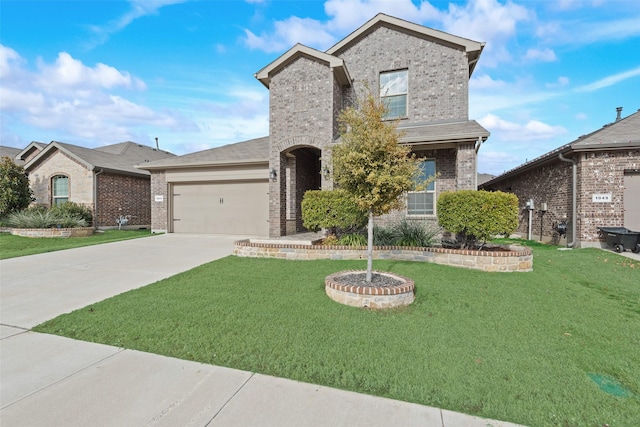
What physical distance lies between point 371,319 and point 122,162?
1843 centimetres

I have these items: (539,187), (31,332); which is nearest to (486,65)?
(539,187)

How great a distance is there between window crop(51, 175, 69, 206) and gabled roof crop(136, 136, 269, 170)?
573cm

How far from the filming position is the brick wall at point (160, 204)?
529 inches

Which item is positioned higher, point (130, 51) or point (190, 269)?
point (130, 51)

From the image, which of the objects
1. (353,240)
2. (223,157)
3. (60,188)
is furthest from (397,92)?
(60,188)

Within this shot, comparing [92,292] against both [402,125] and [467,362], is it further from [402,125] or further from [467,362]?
[402,125]

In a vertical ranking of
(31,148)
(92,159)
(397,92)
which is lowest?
(92,159)

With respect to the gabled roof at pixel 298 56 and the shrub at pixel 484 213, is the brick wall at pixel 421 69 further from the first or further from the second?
the shrub at pixel 484 213

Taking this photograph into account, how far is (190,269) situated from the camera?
643cm

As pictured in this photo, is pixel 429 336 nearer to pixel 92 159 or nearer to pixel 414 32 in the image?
pixel 414 32

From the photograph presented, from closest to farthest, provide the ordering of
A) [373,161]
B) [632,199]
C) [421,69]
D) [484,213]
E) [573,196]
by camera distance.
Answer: [373,161] < [484,213] < [632,199] < [573,196] < [421,69]

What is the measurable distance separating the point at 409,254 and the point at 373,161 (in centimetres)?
344

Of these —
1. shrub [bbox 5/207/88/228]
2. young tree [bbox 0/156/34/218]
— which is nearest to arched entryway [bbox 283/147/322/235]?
shrub [bbox 5/207/88/228]

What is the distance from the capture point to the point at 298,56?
10.3 metres
